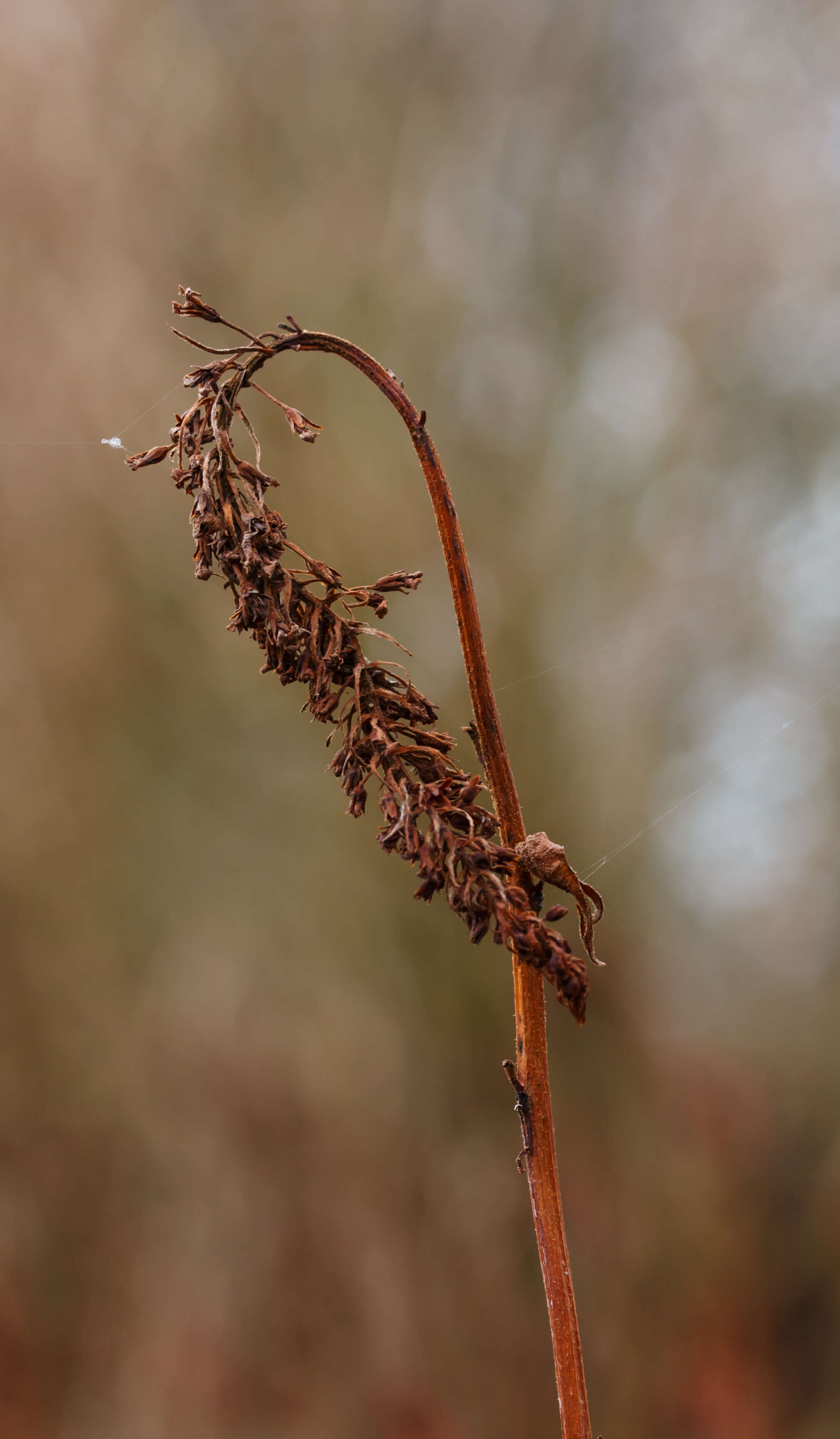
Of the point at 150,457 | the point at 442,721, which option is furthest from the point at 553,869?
the point at 442,721

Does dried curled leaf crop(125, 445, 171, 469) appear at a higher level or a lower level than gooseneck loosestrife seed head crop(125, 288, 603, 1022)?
higher

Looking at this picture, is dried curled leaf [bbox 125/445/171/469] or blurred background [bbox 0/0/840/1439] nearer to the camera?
dried curled leaf [bbox 125/445/171/469]

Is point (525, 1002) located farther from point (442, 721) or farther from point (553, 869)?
point (442, 721)

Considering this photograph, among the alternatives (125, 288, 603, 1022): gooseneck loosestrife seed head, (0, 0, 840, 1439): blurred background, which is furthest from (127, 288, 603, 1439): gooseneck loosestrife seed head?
(0, 0, 840, 1439): blurred background

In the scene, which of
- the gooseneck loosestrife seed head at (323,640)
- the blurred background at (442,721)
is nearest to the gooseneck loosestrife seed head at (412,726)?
the gooseneck loosestrife seed head at (323,640)

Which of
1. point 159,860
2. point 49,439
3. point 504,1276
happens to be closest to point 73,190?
point 49,439

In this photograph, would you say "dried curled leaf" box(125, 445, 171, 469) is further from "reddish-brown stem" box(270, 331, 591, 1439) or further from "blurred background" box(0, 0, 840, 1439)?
"blurred background" box(0, 0, 840, 1439)
